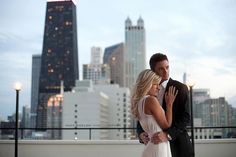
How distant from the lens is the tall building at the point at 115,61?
85.3 meters

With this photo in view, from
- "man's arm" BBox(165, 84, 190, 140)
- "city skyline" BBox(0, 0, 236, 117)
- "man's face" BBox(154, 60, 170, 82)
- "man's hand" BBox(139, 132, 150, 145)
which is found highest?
"city skyline" BBox(0, 0, 236, 117)

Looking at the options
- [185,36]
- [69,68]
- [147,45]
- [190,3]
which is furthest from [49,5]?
[190,3]

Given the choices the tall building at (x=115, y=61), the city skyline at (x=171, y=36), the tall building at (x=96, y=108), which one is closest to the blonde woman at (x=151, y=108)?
the city skyline at (x=171, y=36)

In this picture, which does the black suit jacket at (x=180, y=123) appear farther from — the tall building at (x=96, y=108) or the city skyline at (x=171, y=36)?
the tall building at (x=96, y=108)

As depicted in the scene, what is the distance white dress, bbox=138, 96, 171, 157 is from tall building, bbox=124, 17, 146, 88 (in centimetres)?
8567

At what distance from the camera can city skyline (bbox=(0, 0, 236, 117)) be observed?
10297 mm

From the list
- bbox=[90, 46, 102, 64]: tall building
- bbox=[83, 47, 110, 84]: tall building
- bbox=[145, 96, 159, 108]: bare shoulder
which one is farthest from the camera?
bbox=[90, 46, 102, 64]: tall building

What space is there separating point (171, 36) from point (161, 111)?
155ft

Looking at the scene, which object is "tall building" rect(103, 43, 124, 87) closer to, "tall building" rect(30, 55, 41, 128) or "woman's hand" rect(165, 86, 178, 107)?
"tall building" rect(30, 55, 41, 128)

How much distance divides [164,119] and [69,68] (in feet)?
268

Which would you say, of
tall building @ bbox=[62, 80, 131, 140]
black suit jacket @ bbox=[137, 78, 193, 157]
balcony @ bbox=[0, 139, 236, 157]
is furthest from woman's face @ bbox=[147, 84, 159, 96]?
tall building @ bbox=[62, 80, 131, 140]

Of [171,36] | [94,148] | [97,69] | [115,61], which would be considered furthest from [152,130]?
[115,61]

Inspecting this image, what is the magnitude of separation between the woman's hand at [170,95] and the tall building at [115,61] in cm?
8115

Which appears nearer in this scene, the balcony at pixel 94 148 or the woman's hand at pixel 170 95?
the woman's hand at pixel 170 95
